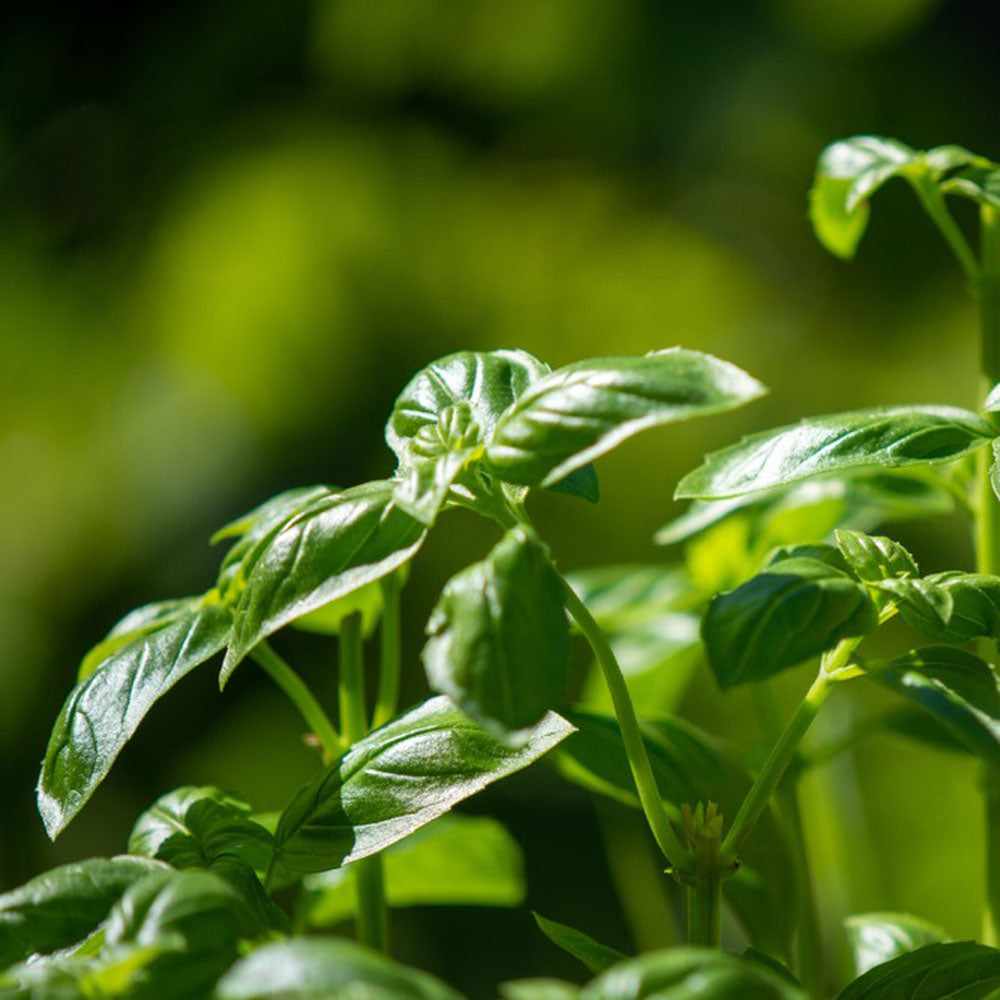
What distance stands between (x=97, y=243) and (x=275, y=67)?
0.40 m

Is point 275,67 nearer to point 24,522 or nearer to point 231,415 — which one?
point 231,415

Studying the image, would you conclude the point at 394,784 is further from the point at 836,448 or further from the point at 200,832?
the point at 836,448

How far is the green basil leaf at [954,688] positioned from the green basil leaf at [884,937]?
0.19 m

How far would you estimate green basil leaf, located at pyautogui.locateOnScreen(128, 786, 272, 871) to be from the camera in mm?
453

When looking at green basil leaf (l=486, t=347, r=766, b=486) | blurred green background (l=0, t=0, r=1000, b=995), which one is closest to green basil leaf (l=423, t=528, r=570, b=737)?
green basil leaf (l=486, t=347, r=766, b=486)

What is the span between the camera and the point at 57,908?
1.26ft

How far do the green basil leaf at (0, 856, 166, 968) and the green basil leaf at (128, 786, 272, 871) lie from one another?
0.18ft

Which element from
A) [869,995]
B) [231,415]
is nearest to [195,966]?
[869,995]

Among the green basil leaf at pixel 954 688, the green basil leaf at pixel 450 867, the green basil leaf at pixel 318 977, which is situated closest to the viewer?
the green basil leaf at pixel 318 977

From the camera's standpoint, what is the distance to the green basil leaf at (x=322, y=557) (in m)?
0.40

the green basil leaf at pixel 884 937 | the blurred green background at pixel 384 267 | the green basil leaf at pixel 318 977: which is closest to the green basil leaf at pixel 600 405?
the green basil leaf at pixel 318 977

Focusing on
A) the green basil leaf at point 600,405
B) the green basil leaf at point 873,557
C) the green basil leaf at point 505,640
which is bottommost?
the green basil leaf at point 873,557

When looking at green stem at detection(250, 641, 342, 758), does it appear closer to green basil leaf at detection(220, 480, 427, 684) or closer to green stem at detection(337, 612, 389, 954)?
green stem at detection(337, 612, 389, 954)

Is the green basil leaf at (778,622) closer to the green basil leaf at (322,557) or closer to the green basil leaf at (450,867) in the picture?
the green basil leaf at (322,557)
